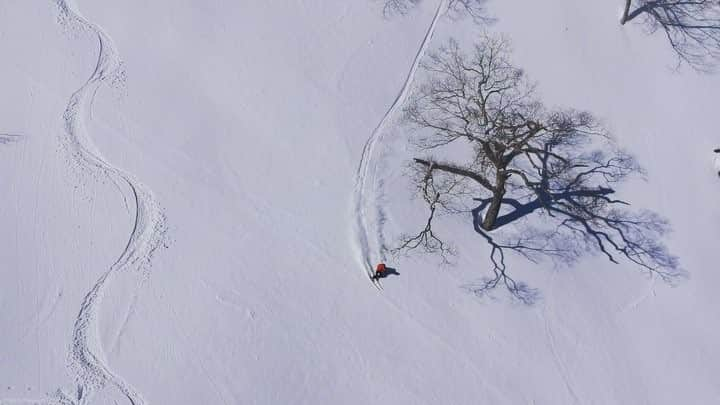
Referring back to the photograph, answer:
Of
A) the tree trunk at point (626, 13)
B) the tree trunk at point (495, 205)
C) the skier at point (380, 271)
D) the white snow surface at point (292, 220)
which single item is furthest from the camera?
the tree trunk at point (626, 13)

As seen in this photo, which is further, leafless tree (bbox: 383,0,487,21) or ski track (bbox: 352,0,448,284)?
leafless tree (bbox: 383,0,487,21)

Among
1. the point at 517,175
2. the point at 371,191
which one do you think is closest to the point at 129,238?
the point at 371,191

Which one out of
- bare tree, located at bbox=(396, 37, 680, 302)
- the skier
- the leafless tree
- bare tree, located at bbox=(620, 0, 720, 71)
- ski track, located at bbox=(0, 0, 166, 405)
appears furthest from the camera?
the leafless tree

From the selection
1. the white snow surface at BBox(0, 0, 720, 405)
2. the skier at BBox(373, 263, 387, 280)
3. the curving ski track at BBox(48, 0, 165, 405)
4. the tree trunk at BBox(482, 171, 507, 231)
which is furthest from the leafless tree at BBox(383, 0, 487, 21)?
the skier at BBox(373, 263, 387, 280)

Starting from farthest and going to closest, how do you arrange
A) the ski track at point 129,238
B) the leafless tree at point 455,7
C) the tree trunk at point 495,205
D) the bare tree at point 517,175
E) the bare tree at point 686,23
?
the leafless tree at point 455,7 → the bare tree at point 686,23 → the bare tree at point 517,175 → the tree trunk at point 495,205 → the ski track at point 129,238

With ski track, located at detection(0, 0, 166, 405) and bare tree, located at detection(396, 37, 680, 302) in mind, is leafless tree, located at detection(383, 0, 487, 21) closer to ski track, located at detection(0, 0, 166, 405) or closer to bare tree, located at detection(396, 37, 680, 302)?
bare tree, located at detection(396, 37, 680, 302)

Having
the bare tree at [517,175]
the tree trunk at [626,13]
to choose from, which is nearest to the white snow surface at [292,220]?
the tree trunk at [626,13]

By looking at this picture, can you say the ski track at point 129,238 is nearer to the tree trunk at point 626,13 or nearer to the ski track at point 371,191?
the ski track at point 371,191
